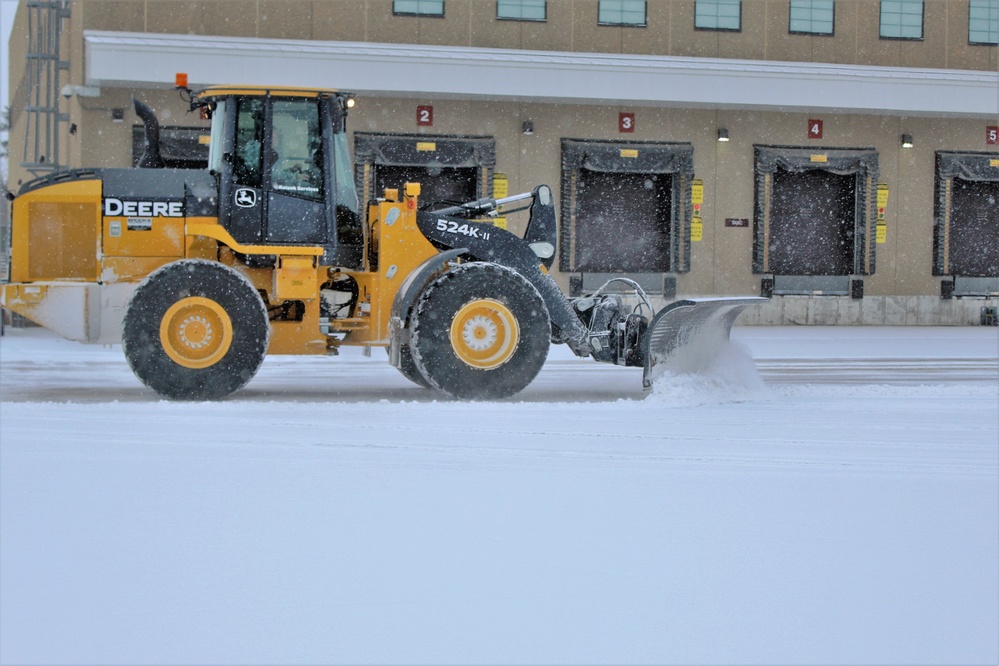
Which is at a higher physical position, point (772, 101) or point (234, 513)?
point (772, 101)

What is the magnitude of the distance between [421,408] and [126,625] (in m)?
4.76

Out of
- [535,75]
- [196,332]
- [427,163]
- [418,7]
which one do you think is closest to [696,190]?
[535,75]

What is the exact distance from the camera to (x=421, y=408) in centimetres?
840

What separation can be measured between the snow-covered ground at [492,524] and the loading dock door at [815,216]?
11667mm

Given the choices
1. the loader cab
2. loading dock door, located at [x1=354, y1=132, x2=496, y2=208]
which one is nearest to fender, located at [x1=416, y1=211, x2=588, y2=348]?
the loader cab

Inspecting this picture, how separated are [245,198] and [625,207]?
466 inches

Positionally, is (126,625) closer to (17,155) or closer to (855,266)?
(855,266)

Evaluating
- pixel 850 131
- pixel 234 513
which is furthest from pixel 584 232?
pixel 234 513

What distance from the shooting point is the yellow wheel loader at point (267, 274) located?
8.77 m

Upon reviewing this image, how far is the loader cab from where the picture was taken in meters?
9.05

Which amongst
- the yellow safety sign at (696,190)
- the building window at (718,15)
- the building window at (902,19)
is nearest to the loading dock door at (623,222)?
the yellow safety sign at (696,190)

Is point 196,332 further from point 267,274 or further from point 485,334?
point 485,334

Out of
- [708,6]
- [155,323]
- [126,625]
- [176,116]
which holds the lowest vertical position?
[126,625]

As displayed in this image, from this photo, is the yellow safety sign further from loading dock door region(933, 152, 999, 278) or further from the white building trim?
loading dock door region(933, 152, 999, 278)
